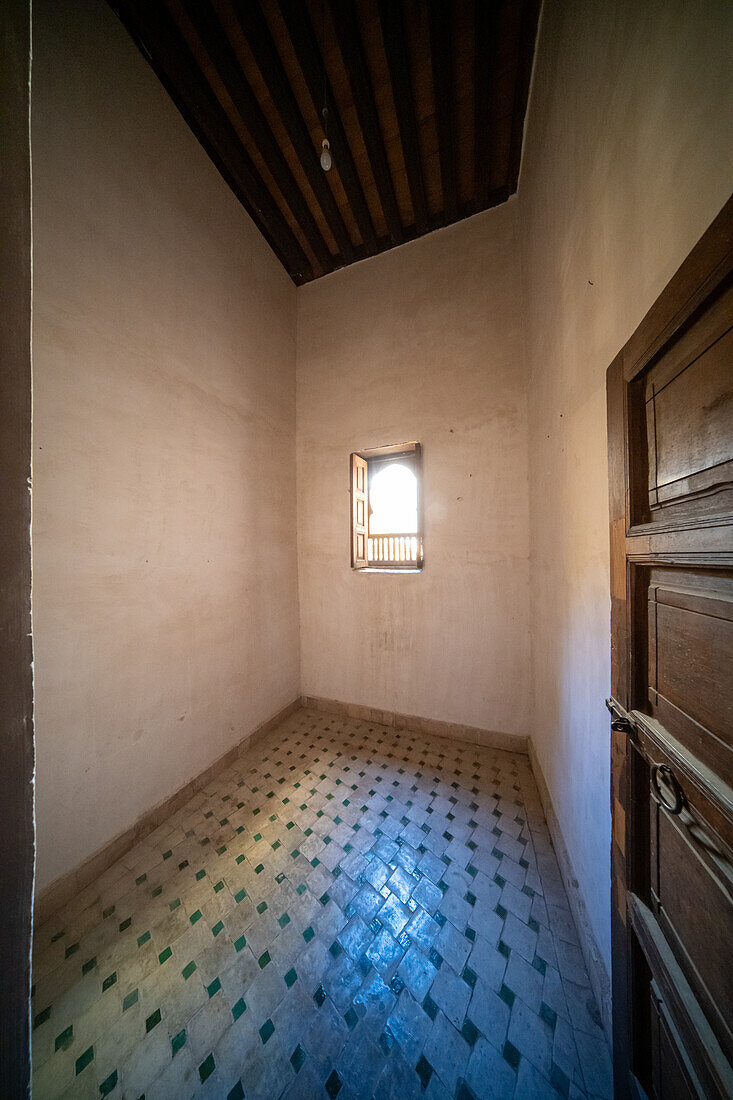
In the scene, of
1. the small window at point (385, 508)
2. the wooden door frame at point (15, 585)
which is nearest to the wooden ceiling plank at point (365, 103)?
the small window at point (385, 508)

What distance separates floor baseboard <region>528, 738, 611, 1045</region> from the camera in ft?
3.47

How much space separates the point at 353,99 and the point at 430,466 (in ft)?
8.07

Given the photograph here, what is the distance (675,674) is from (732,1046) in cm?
56

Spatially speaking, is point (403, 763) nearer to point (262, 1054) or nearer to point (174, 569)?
point (262, 1054)

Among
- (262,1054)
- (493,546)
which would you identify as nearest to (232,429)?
(493,546)

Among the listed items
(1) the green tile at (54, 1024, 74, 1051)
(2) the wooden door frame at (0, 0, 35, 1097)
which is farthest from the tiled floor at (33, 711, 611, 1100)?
(2) the wooden door frame at (0, 0, 35, 1097)

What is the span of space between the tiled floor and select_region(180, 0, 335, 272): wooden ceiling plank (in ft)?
14.9

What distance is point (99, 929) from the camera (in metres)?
1.40

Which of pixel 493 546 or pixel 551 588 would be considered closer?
pixel 551 588

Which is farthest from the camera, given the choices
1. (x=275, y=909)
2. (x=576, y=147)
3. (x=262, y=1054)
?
(x=275, y=909)

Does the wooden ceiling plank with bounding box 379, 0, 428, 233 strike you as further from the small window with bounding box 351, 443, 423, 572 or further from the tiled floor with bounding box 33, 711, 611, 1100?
the tiled floor with bounding box 33, 711, 611, 1100

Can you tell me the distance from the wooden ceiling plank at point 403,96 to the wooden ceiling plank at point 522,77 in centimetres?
66

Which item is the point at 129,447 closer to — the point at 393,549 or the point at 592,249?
the point at 393,549

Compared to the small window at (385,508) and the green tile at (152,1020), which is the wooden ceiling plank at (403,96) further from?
the green tile at (152,1020)
